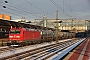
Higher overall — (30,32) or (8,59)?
(30,32)

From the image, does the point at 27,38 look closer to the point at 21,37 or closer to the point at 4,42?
the point at 21,37

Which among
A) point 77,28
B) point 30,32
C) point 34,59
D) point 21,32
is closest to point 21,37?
point 21,32

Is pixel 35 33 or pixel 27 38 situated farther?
pixel 35 33

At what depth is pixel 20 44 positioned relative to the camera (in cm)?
2998

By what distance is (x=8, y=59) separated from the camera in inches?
602

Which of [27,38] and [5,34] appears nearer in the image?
[27,38]

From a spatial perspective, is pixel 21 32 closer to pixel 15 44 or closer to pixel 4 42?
pixel 15 44

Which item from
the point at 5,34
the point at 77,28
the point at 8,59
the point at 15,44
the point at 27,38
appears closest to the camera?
the point at 8,59

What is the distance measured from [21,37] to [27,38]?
2300mm

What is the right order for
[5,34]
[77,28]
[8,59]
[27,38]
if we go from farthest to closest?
[77,28], [5,34], [27,38], [8,59]

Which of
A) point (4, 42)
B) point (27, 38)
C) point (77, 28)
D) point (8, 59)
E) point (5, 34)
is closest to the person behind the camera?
point (8, 59)

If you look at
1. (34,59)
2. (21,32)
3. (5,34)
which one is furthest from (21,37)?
(34,59)

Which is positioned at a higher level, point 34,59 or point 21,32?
point 21,32

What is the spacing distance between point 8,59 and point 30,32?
1886 centimetres
